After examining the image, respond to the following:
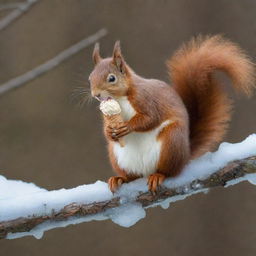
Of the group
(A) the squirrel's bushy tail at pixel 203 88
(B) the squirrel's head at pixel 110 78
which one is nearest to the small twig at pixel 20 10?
(B) the squirrel's head at pixel 110 78

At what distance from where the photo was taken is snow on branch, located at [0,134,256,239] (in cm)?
142

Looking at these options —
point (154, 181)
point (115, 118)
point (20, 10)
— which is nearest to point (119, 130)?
point (115, 118)

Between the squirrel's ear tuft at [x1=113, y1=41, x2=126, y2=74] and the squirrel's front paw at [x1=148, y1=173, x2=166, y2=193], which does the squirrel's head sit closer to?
the squirrel's ear tuft at [x1=113, y1=41, x2=126, y2=74]

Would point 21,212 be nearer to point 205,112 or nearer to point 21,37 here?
point 205,112

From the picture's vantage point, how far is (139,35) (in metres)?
3.12

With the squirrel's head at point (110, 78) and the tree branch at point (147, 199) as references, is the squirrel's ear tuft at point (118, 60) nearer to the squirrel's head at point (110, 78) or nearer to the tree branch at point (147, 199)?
the squirrel's head at point (110, 78)

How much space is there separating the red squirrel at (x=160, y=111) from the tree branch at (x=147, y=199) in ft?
0.11

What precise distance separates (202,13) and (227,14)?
117 millimetres

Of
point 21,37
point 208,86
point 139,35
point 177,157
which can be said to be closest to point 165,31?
point 139,35

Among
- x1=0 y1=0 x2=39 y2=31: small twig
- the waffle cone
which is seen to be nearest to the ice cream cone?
the waffle cone

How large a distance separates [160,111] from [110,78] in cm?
15

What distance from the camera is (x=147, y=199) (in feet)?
4.92

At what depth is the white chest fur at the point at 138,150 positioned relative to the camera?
1561 millimetres

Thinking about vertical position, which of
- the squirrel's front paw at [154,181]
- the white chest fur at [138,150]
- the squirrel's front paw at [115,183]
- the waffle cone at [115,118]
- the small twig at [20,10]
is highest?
the waffle cone at [115,118]
